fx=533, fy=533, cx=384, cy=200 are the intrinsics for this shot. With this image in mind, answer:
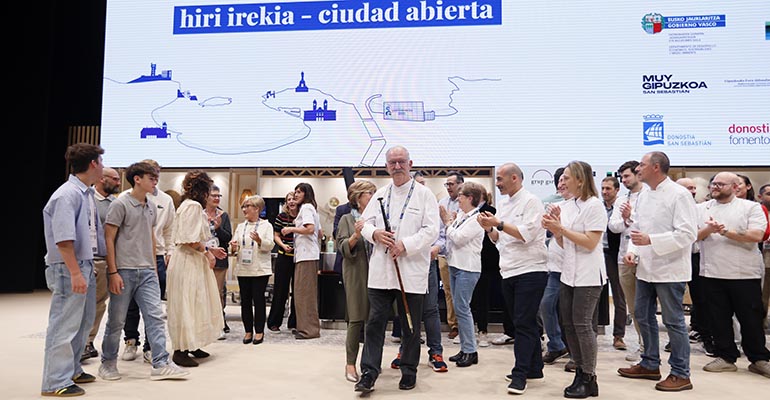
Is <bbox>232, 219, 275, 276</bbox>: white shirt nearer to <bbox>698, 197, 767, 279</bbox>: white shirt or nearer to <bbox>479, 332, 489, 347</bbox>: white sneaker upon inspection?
<bbox>479, 332, 489, 347</bbox>: white sneaker

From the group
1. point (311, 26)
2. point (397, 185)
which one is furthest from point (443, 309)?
point (311, 26)

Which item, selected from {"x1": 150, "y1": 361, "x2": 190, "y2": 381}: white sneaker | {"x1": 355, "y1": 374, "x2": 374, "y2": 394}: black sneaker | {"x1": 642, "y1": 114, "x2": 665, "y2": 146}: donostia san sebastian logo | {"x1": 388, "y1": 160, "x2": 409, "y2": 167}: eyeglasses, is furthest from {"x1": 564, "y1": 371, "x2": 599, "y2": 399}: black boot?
{"x1": 642, "y1": 114, "x2": 665, "y2": 146}: donostia san sebastian logo

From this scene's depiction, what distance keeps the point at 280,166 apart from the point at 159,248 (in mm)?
3468

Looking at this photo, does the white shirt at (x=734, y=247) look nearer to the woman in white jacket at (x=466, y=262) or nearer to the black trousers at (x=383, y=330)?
the woman in white jacket at (x=466, y=262)

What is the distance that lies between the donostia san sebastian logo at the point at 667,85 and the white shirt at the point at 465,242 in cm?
470

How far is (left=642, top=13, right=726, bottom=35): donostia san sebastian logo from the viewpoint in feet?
24.5

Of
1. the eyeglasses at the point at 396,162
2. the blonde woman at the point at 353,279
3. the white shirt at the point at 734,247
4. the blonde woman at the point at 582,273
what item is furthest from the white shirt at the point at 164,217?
the white shirt at the point at 734,247

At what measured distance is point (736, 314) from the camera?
400 cm

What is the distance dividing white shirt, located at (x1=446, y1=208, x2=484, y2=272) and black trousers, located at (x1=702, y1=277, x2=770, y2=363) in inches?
70.3

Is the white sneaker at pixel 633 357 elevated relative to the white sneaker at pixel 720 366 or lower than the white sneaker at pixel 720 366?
lower

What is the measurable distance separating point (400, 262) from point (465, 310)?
43.9 inches

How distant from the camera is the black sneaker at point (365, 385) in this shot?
325cm

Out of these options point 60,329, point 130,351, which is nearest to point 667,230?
point 60,329

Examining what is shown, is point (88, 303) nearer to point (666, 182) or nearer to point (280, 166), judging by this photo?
point (666, 182)
